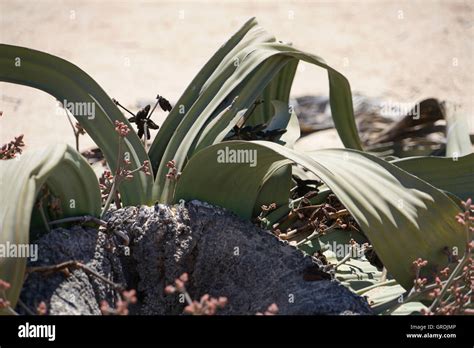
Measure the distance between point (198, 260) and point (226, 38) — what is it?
3697 millimetres

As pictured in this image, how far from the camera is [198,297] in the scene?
70.4 inches

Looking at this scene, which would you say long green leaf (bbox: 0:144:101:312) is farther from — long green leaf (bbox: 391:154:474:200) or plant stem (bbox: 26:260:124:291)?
long green leaf (bbox: 391:154:474:200)

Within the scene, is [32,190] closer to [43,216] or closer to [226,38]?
[43,216]

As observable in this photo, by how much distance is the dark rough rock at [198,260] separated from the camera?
5.39 ft

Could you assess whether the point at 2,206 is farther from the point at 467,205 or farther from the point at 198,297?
the point at 467,205

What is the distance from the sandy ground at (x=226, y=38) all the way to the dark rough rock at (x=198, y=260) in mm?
2498

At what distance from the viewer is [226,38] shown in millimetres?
5344

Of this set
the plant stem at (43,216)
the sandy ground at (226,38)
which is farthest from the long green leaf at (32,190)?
the sandy ground at (226,38)

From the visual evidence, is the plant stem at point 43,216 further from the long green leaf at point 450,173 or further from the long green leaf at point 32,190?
the long green leaf at point 450,173

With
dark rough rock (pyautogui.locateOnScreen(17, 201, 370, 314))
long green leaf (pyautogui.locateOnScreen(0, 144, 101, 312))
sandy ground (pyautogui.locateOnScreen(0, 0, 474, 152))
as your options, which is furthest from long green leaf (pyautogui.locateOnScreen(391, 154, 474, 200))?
sandy ground (pyautogui.locateOnScreen(0, 0, 474, 152))

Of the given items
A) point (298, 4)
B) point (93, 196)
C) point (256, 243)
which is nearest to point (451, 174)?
point (256, 243)

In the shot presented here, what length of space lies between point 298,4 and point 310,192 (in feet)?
13.6
